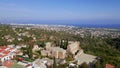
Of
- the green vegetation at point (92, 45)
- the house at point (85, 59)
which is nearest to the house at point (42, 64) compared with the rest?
the green vegetation at point (92, 45)

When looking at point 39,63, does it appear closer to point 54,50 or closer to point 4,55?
point 54,50

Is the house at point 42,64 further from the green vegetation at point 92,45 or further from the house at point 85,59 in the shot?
the house at point 85,59

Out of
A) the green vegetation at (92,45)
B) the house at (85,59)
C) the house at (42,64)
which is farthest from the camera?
the green vegetation at (92,45)

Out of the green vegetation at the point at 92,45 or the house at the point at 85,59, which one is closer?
the house at the point at 85,59

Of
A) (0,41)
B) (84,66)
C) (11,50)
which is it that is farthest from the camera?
(0,41)

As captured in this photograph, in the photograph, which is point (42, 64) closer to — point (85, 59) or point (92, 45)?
point (85, 59)

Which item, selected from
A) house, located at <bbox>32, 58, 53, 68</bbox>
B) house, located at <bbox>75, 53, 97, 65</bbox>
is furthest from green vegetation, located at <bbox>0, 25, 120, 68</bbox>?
house, located at <bbox>32, 58, 53, 68</bbox>

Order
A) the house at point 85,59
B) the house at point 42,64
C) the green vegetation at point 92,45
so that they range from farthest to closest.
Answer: the green vegetation at point 92,45 < the house at point 85,59 < the house at point 42,64

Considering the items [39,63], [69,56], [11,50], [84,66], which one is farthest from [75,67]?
[11,50]

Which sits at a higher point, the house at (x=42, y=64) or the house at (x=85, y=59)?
the house at (x=42, y=64)

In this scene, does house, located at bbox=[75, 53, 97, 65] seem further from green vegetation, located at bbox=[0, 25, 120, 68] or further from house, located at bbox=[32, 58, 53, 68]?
house, located at bbox=[32, 58, 53, 68]

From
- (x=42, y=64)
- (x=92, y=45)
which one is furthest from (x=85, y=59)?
(x=92, y=45)
